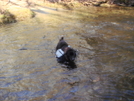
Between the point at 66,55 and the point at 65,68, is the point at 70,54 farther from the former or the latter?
the point at 65,68

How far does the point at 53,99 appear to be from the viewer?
13.9 ft

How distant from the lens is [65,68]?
235 inches

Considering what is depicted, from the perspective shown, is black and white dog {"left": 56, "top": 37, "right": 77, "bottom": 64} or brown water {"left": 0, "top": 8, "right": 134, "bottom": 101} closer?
brown water {"left": 0, "top": 8, "right": 134, "bottom": 101}

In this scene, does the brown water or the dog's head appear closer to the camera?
the brown water

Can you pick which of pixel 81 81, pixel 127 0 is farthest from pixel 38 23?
pixel 127 0

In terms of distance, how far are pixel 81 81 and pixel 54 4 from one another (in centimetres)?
1788

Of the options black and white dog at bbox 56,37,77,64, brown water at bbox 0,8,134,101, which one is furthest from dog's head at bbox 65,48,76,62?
brown water at bbox 0,8,134,101

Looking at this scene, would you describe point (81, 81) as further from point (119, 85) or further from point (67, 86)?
point (119, 85)

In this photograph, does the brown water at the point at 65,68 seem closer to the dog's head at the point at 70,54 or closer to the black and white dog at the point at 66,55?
the black and white dog at the point at 66,55

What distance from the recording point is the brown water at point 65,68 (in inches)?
175

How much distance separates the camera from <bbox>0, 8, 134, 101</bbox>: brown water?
4.46 meters

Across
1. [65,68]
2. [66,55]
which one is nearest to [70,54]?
[66,55]

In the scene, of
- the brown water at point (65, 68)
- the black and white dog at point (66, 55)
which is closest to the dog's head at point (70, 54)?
the black and white dog at point (66, 55)

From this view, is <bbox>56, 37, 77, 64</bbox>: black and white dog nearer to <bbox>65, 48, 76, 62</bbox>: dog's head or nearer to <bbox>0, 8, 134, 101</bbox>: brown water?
<bbox>65, 48, 76, 62</bbox>: dog's head
